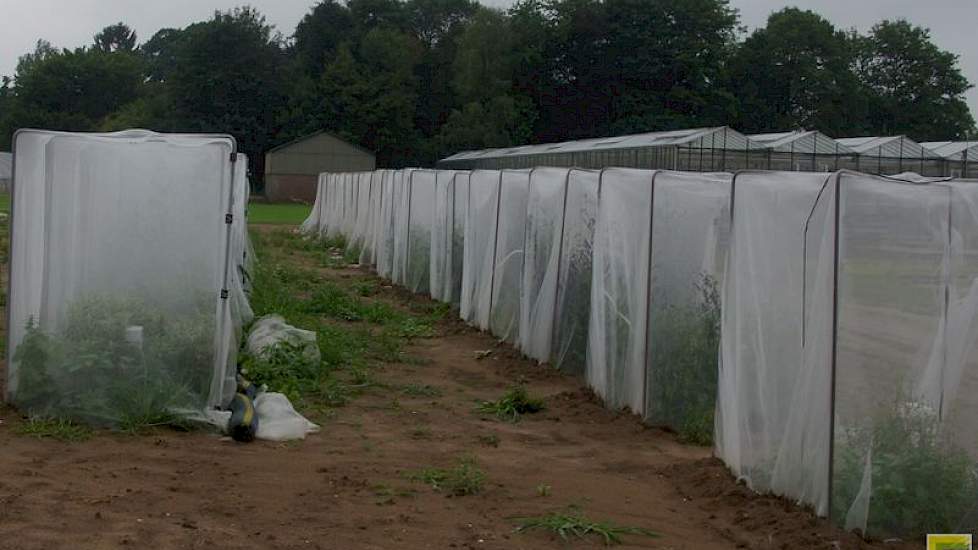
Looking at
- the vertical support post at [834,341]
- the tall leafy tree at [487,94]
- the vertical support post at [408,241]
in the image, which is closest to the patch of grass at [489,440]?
the vertical support post at [834,341]

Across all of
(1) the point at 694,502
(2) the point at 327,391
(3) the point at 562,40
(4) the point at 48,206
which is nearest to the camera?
(1) the point at 694,502

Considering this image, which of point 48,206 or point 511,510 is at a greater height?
point 48,206

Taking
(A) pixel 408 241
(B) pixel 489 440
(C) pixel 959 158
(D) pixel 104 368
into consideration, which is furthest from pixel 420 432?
(C) pixel 959 158

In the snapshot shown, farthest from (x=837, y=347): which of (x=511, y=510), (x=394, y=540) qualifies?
(x=394, y=540)

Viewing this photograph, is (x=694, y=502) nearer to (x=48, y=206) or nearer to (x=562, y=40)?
(x=48, y=206)

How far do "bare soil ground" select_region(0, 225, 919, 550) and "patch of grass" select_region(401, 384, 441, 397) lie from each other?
66 cm

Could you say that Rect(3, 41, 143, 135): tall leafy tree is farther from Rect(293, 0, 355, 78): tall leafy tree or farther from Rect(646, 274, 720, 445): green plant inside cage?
Rect(646, 274, 720, 445): green plant inside cage

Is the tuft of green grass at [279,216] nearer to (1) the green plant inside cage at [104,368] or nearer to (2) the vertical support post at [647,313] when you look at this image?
(2) the vertical support post at [647,313]

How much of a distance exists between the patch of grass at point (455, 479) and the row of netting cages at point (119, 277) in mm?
1661

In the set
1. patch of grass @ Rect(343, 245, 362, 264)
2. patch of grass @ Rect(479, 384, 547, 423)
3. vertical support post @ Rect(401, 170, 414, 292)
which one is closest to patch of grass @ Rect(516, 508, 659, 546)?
patch of grass @ Rect(479, 384, 547, 423)

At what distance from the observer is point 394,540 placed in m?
4.93

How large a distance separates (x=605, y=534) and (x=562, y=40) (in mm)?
59669

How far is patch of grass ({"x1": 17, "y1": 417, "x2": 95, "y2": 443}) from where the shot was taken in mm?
6496

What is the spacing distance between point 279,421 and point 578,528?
2.50 metres
